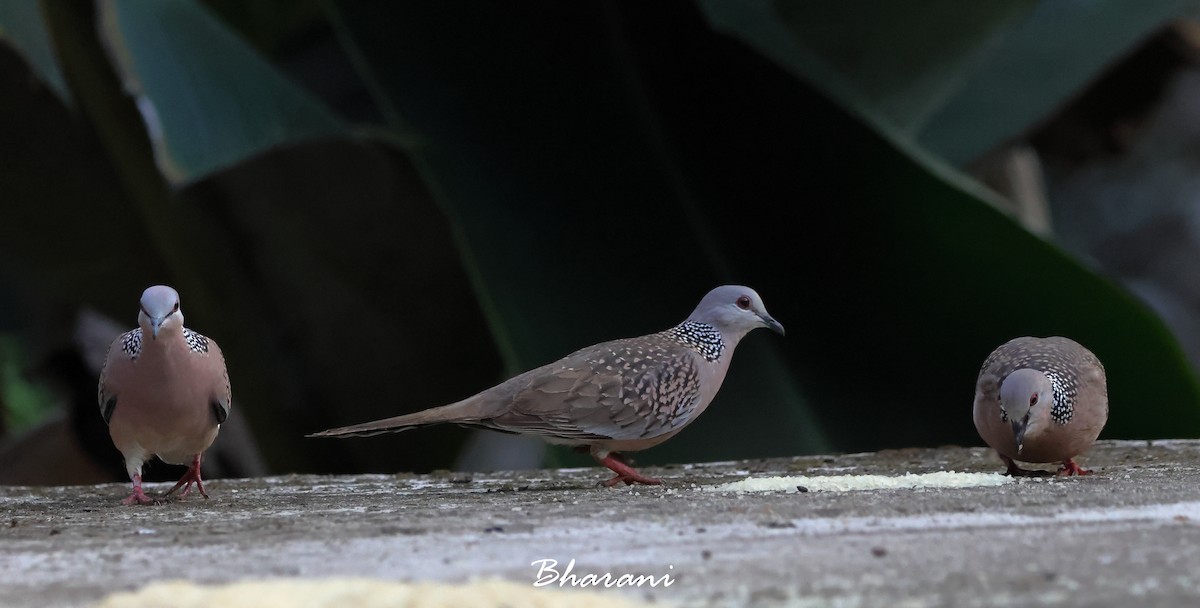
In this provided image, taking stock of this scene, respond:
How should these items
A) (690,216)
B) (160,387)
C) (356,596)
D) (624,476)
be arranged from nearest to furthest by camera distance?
1. (356,596)
2. (160,387)
3. (624,476)
4. (690,216)

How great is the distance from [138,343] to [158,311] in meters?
0.22

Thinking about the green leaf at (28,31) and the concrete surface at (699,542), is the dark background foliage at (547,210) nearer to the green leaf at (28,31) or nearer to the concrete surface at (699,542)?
the green leaf at (28,31)

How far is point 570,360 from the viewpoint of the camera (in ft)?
12.3

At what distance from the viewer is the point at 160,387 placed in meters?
3.52

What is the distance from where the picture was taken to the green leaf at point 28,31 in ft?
15.8

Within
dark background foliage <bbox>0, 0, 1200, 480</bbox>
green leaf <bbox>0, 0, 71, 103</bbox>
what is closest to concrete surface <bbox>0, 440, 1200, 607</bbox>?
dark background foliage <bbox>0, 0, 1200, 480</bbox>

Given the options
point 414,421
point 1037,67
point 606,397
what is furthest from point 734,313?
point 1037,67

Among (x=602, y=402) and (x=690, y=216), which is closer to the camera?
(x=602, y=402)

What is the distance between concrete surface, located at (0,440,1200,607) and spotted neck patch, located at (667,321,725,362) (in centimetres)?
54

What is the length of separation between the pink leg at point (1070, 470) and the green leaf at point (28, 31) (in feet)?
12.4

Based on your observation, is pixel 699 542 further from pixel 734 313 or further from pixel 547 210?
pixel 547 210

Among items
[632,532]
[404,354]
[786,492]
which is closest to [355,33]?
[404,354]

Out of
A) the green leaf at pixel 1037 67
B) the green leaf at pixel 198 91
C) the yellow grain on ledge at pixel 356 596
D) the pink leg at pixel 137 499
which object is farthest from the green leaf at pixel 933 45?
the yellow grain on ledge at pixel 356 596

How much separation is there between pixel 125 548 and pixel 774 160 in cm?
378
